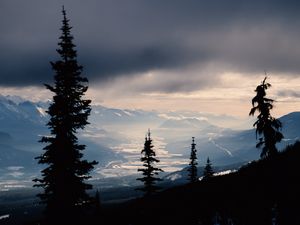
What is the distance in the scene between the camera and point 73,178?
25641 millimetres

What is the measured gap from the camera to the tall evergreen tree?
25297 millimetres

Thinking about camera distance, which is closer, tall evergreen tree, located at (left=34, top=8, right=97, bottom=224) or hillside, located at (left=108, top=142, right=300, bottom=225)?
hillside, located at (left=108, top=142, right=300, bottom=225)

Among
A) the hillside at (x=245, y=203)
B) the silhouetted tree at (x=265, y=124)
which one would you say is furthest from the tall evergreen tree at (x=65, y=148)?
the silhouetted tree at (x=265, y=124)

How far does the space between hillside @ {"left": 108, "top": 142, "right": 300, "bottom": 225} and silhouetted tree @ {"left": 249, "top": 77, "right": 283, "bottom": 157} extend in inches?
311

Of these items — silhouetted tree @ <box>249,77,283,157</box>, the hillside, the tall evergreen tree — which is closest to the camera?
the hillside

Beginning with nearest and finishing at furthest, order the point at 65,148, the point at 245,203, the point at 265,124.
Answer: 1. the point at 245,203
2. the point at 65,148
3. the point at 265,124

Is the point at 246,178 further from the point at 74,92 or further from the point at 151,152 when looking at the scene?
the point at 151,152

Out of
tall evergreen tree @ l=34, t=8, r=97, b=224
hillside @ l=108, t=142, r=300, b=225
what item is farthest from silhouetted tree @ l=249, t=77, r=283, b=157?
tall evergreen tree @ l=34, t=8, r=97, b=224

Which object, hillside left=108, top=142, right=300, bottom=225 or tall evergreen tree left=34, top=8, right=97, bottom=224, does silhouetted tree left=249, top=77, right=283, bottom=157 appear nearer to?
hillside left=108, top=142, right=300, bottom=225

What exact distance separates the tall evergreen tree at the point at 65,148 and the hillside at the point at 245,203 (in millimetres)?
3511

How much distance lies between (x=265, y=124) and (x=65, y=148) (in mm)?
17895

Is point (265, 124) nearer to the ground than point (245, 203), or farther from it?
farther from it

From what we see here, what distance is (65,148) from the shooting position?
25469 millimetres

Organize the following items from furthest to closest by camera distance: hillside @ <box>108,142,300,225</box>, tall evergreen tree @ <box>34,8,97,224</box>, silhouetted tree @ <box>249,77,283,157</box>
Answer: silhouetted tree @ <box>249,77,283,157</box>, tall evergreen tree @ <box>34,8,97,224</box>, hillside @ <box>108,142,300,225</box>
